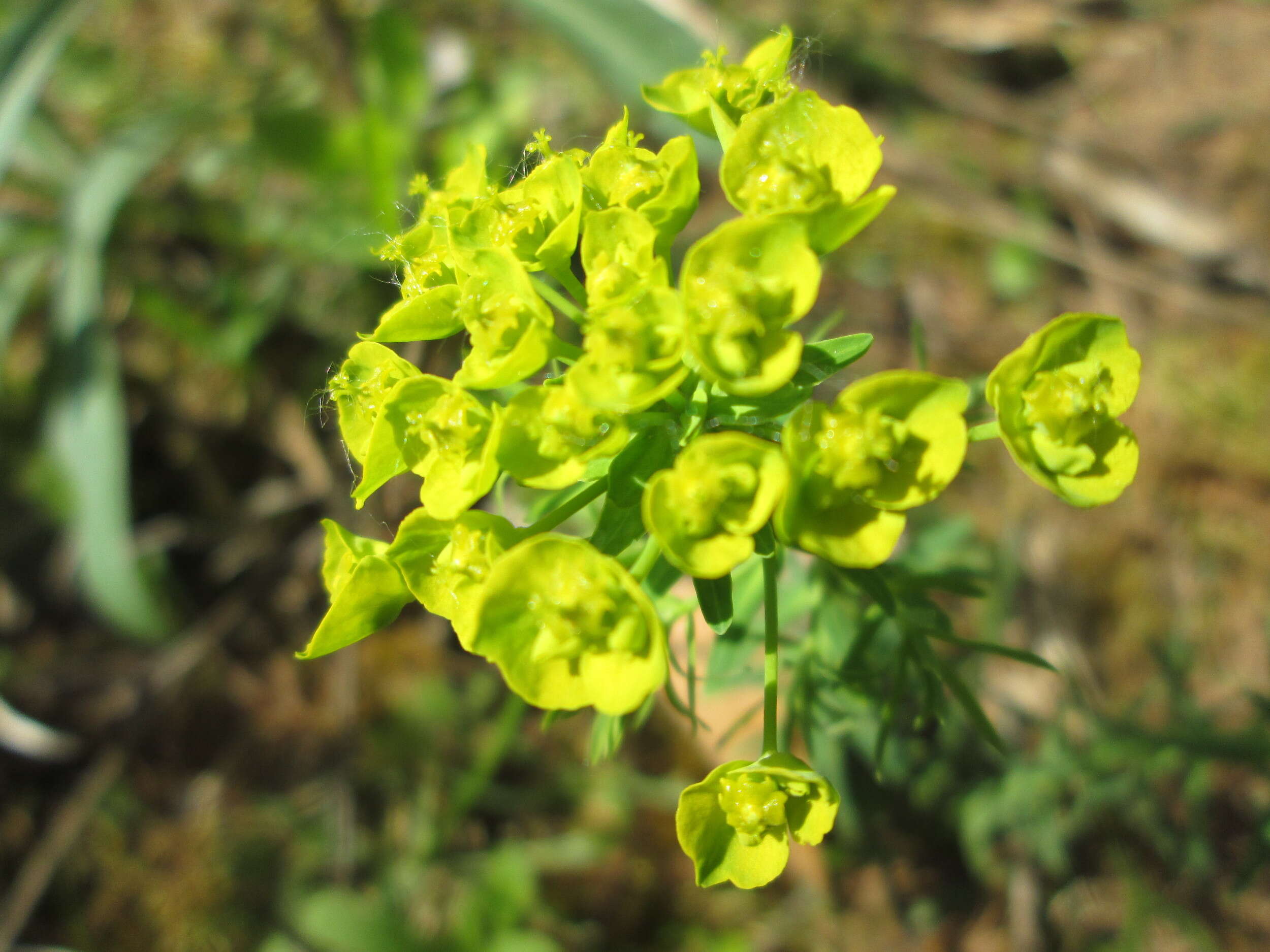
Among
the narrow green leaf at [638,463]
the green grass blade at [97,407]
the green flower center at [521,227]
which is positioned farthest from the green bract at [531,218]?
the green grass blade at [97,407]

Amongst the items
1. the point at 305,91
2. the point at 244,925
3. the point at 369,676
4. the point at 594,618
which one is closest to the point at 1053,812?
the point at 594,618

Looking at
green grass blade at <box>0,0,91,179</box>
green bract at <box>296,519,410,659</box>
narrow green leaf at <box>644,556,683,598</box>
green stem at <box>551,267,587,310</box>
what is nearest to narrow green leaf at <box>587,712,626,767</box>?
narrow green leaf at <box>644,556,683,598</box>

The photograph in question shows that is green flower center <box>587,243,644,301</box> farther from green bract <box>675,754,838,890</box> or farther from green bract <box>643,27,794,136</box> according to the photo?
green bract <box>675,754,838,890</box>

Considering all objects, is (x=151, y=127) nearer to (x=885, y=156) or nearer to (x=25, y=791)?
(x=25, y=791)

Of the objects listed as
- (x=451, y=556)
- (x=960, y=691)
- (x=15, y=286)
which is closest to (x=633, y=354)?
(x=451, y=556)

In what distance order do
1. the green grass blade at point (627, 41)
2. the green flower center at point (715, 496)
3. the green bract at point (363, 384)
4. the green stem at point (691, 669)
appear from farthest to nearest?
the green grass blade at point (627, 41), the green stem at point (691, 669), the green bract at point (363, 384), the green flower center at point (715, 496)

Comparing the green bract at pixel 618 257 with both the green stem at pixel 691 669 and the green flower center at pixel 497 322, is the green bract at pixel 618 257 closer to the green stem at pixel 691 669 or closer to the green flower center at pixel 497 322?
the green flower center at pixel 497 322
